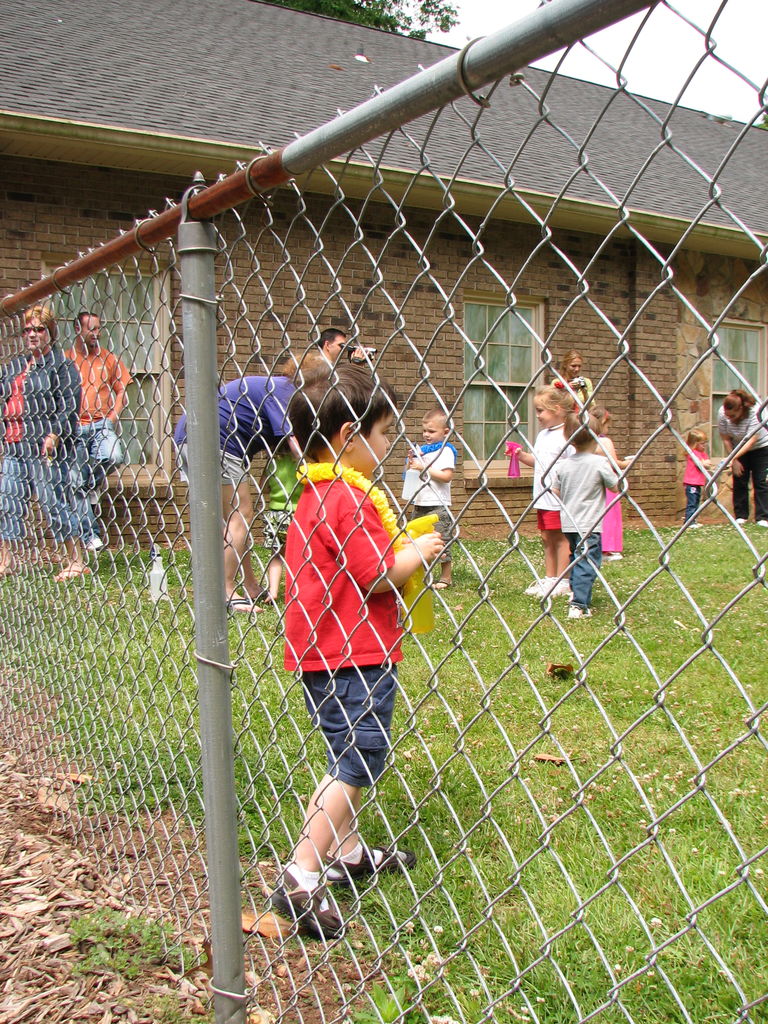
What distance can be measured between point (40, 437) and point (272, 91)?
8087 mm

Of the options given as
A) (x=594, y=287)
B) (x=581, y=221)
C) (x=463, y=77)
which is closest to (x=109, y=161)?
(x=581, y=221)

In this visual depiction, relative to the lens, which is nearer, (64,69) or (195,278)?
(195,278)

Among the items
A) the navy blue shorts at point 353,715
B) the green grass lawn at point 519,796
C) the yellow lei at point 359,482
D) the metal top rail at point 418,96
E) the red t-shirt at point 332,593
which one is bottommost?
the green grass lawn at point 519,796

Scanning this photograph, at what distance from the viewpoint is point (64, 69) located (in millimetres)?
8969

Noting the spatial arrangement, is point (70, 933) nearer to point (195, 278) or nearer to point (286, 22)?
point (195, 278)

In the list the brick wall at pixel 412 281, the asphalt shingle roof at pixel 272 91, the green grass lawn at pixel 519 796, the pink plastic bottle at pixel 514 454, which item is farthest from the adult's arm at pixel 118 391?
the asphalt shingle roof at pixel 272 91

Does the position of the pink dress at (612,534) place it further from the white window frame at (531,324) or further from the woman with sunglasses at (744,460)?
the woman with sunglasses at (744,460)

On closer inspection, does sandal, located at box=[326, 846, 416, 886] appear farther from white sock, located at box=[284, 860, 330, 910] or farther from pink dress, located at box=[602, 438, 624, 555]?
pink dress, located at box=[602, 438, 624, 555]

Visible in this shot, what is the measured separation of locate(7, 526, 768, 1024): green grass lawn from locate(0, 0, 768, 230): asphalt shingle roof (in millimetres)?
4386

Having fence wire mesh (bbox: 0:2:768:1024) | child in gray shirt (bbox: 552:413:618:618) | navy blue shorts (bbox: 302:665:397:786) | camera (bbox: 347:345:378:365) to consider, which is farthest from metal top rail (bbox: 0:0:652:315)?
child in gray shirt (bbox: 552:413:618:618)

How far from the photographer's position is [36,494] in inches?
145

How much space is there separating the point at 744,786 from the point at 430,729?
4.14ft

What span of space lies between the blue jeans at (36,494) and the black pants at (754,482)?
914 centimetres

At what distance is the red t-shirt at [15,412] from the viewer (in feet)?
12.8
